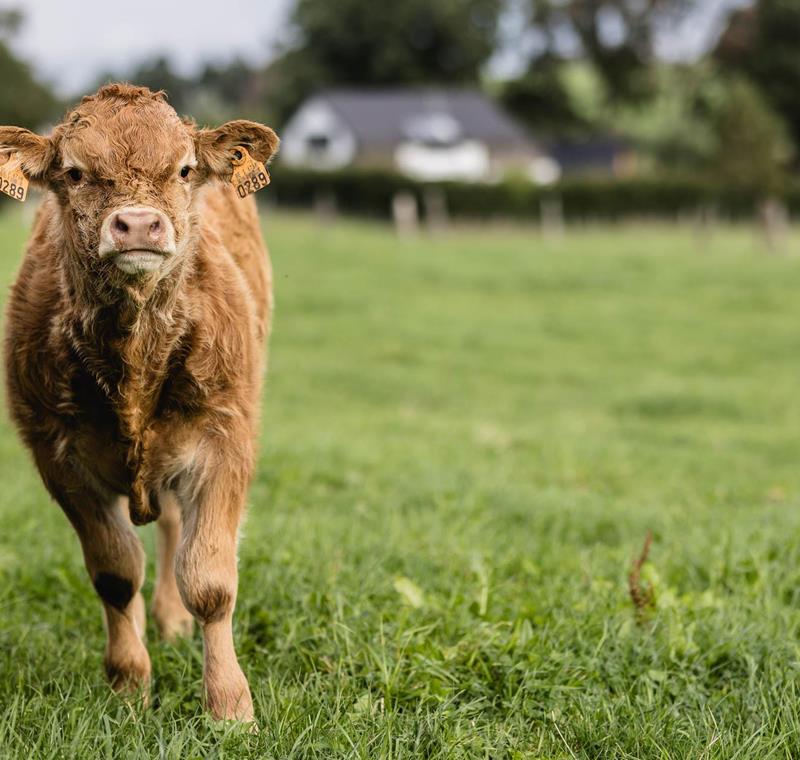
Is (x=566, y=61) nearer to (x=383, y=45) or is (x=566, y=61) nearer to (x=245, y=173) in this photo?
(x=383, y=45)

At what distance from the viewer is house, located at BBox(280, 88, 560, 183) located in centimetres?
6825

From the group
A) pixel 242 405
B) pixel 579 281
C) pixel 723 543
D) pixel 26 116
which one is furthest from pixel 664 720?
pixel 26 116

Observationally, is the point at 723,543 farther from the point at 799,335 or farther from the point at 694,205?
the point at 694,205

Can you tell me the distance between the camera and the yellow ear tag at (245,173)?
3.91 m

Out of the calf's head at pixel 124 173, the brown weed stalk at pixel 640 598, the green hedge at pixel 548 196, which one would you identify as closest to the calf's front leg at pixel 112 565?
the calf's head at pixel 124 173

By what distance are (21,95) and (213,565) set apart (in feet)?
171

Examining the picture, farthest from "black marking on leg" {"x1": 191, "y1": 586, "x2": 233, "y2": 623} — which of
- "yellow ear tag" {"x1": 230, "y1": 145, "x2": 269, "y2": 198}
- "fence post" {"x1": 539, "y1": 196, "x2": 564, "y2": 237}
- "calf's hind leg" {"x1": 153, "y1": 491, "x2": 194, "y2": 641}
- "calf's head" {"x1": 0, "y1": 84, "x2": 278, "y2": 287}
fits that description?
"fence post" {"x1": 539, "y1": 196, "x2": 564, "y2": 237}

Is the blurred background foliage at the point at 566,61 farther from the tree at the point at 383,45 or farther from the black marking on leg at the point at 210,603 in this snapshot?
the black marking on leg at the point at 210,603

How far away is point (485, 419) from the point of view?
37.4 ft

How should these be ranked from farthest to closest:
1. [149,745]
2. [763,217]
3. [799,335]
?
[763,217], [799,335], [149,745]

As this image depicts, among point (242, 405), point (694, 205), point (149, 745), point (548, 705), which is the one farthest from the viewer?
point (694, 205)

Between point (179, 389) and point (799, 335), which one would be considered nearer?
point (179, 389)

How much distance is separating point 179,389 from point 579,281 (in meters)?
18.2

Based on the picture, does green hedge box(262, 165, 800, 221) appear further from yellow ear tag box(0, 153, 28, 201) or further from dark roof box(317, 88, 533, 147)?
yellow ear tag box(0, 153, 28, 201)
